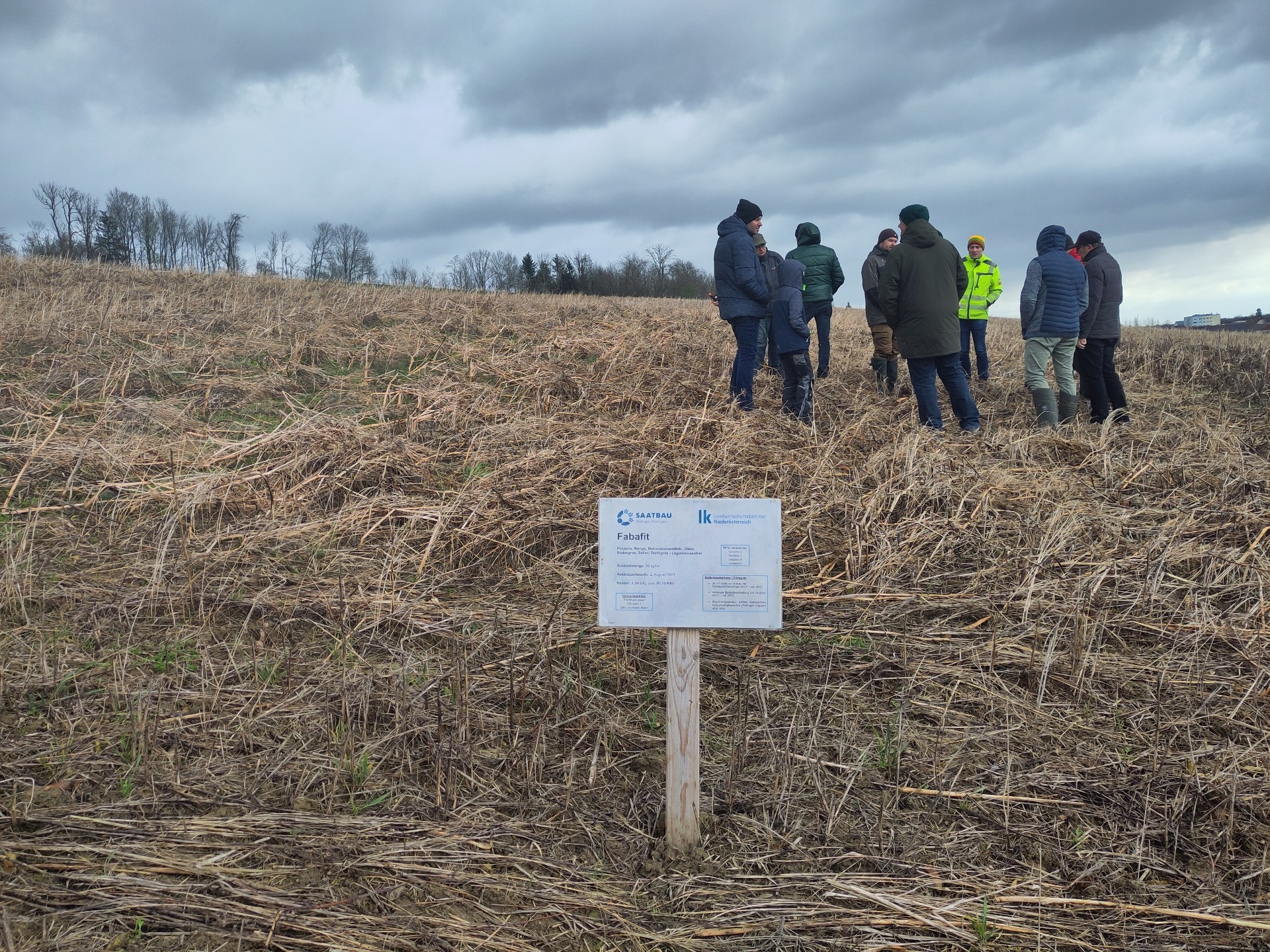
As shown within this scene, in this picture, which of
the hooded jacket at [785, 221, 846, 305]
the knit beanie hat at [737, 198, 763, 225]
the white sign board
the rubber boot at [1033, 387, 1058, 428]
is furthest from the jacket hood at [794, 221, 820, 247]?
the white sign board

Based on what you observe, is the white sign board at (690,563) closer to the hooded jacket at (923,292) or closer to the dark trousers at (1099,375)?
the hooded jacket at (923,292)

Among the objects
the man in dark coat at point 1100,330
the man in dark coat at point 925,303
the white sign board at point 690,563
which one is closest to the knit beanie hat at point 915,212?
the man in dark coat at point 925,303

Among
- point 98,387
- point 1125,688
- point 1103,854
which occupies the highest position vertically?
point 98,387

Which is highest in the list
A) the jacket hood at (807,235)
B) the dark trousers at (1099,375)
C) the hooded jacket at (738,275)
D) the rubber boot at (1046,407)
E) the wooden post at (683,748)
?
the jacket hood at (807,235)

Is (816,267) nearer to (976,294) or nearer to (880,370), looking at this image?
(880,370)

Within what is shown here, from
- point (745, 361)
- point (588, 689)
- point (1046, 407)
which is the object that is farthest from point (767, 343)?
point (588, 689)

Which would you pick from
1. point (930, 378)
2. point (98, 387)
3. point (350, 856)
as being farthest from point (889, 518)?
point (98, 387)

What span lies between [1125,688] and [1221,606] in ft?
3.85

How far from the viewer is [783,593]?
4387mm

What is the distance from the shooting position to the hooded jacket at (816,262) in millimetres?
→ 8797

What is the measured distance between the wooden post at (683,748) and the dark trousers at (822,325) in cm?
657

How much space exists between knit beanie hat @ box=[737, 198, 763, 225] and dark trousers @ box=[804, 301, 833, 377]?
1515 millimetres

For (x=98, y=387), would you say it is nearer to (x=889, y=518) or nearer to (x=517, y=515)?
(x=517, y=515)

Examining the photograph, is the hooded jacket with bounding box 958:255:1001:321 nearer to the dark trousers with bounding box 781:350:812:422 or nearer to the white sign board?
the dark trousers with bounding box 781:350:812:422
